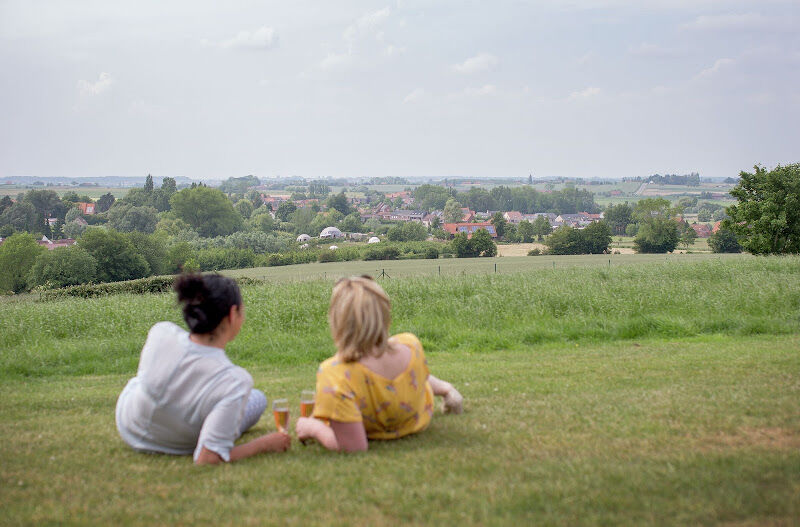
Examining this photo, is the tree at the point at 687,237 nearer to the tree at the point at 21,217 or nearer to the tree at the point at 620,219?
the tree at the point at 620,219

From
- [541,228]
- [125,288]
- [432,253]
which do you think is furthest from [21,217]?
[125,288]

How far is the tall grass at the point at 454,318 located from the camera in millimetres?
11219

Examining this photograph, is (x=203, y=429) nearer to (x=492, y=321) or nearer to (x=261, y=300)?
(x=492, y=321)

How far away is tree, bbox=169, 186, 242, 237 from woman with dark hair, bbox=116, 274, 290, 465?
599ft

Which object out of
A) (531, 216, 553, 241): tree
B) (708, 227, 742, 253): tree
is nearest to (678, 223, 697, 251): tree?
(708, 227, 742, 253): tree

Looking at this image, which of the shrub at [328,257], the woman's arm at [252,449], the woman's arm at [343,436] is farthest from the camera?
the shrub at [328,257]

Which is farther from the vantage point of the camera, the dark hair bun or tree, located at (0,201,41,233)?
tree, located at (0,201,41,233)

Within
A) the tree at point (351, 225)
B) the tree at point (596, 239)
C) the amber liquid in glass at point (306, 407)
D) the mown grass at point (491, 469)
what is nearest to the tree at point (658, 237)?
the tree at point (596, 239)

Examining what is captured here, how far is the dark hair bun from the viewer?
14.6 ft

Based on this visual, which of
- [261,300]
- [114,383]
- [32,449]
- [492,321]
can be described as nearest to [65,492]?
[32,449]

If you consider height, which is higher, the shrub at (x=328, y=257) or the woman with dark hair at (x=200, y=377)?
the woman with dark hair at (x=200, y=377)

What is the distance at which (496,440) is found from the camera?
5145 millimetres

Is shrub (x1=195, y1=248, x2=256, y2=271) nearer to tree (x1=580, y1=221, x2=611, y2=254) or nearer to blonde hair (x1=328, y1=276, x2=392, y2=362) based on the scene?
tree (x1=580, y1=221, x2=611, y2=254)

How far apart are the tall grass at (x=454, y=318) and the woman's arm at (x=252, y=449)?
578 centimetres
